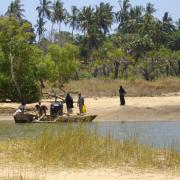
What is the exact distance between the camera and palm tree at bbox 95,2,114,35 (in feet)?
307

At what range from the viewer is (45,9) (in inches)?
3804

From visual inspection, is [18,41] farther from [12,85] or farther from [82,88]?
[82,88]

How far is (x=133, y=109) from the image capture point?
38.5 meters

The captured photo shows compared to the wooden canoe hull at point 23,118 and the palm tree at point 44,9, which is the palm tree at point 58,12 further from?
the wooden canoe hull at point 23,118

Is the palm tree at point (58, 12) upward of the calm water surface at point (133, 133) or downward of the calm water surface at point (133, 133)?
upward

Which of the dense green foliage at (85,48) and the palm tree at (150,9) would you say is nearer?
the dense green foliage at (85,48)

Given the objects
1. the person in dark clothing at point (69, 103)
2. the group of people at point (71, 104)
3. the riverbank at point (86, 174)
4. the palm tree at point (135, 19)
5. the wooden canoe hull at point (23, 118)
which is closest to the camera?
the riverbank at point (86, 174)

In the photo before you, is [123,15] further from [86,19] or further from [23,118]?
[23,118]

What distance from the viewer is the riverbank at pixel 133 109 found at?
36719 mm

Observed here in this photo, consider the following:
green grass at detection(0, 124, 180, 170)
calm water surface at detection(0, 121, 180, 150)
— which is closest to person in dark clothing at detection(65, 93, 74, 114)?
calm water surface at detection(0, 121, 180, 150)

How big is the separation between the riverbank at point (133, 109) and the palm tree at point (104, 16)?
170 feet

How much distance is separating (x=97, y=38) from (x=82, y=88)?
36.2m

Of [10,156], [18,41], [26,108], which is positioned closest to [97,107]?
[26,108]

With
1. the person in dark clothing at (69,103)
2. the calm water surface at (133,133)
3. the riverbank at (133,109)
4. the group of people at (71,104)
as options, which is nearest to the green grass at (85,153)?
the calm water surface at (133,133)
